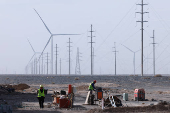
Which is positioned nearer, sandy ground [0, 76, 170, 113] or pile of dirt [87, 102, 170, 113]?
pile of dirt [87, 102, 170, 113]

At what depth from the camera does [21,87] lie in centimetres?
6041

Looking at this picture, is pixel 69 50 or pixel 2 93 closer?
pixel 2 93

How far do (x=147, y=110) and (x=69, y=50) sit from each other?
15505 cm

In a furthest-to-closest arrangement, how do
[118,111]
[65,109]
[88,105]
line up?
[88,105], [65,109], [118,111]

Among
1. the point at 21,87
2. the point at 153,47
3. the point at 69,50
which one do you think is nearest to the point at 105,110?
the point at 21,87

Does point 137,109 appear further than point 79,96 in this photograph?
No

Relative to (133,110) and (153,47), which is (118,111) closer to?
(133,110)

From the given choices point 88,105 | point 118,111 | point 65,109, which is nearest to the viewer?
point 118,111

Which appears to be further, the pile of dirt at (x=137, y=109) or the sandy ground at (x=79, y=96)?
the sandy ground at (x=79, y=96)

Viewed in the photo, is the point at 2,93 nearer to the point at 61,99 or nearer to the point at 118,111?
the point at 61,99

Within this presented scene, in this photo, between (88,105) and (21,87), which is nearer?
(88,105)

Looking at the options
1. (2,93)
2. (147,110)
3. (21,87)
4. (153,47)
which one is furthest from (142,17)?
(147,110)

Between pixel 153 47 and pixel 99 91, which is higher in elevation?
pixel 153 47

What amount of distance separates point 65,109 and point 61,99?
113cm
